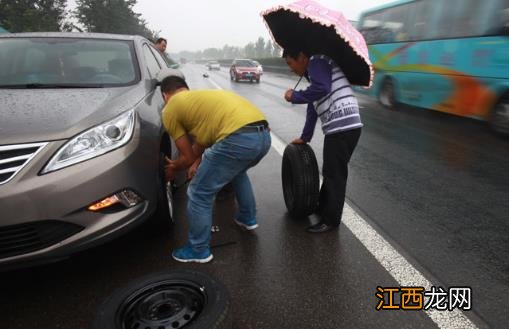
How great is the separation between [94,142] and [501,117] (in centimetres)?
689

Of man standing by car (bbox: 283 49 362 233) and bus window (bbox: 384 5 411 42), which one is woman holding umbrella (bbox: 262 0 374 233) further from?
bus window (bbox: 384 5 411 42)

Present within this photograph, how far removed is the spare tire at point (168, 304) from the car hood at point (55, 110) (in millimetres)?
1011

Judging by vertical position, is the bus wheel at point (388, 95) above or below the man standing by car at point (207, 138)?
below

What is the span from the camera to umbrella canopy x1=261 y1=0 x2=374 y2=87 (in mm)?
2830

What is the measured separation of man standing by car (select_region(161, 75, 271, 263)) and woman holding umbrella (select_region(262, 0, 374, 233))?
62 cm

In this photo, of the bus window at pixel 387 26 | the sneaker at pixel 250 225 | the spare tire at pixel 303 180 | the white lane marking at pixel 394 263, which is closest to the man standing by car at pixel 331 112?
the spare tire at pixel 303 180

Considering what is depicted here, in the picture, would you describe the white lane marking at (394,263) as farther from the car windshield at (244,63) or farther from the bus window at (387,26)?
the car windshield at (244,63)

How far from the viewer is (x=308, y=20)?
2977 millimetres

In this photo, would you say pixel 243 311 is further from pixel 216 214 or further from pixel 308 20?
pixel 308 20

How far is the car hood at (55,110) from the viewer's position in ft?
7.50

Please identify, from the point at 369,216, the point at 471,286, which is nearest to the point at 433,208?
the point at 369,216

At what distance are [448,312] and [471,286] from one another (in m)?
0.39

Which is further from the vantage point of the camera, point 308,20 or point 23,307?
point 308,20

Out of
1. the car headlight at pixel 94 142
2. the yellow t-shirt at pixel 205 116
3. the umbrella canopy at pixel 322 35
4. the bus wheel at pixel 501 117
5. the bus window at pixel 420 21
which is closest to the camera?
the car headlight at pixel 94 142
